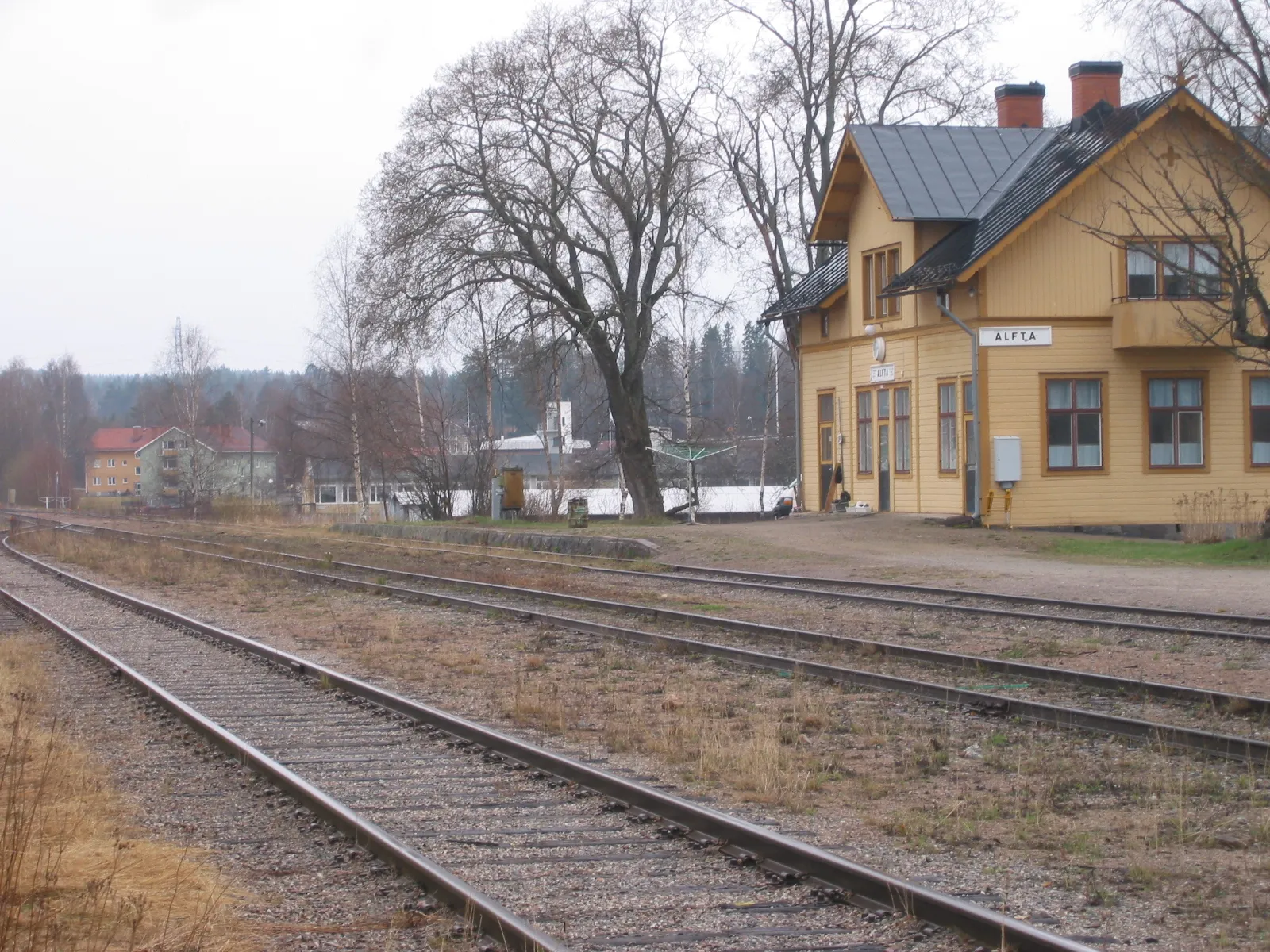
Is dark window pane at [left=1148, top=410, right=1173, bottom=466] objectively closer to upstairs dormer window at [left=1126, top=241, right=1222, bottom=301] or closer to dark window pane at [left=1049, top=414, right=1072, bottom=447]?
dark window pane at [left=1049, top=414, right=1072, bottom=447]

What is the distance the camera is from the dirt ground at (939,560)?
17.3 metres

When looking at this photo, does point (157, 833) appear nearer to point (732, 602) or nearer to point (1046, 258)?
point (732, 602)

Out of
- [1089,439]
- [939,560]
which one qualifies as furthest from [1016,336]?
[939,560]

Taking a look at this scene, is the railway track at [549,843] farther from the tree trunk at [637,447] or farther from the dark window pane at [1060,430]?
the tree trunk at [637,447]

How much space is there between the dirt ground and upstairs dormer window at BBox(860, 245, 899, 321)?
178 inches

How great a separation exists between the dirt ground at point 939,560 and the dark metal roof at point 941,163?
6630mm

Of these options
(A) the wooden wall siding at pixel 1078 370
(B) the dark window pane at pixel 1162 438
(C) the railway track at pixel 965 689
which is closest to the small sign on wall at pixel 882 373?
(A) the wooden wall siding at pixel 1078 370

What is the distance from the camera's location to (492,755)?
8.48m

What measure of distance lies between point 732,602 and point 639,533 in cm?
1128

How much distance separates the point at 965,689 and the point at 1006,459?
57.2ft

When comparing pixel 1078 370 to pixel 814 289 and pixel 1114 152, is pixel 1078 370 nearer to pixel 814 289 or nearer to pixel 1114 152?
pixel 1114 152

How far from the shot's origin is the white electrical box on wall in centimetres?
2706

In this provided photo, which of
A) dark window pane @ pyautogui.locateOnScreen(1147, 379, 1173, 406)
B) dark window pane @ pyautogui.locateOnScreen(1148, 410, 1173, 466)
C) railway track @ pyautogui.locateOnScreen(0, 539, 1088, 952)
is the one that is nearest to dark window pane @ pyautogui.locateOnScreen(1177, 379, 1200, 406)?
dark window pane @ pyautogui.locateOnScreen(1147, 379, 1173, 406)

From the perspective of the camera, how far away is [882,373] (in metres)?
31.1
